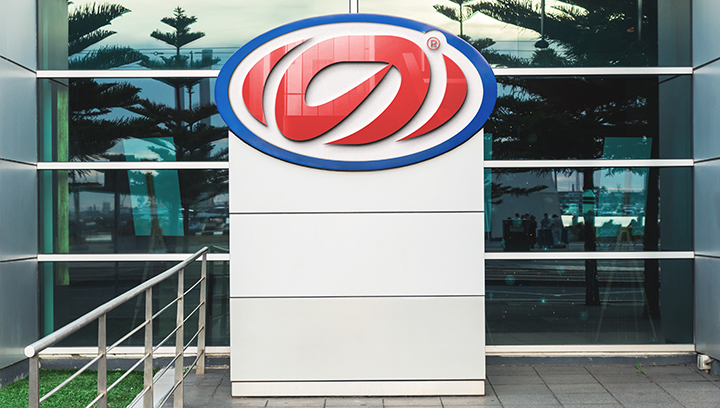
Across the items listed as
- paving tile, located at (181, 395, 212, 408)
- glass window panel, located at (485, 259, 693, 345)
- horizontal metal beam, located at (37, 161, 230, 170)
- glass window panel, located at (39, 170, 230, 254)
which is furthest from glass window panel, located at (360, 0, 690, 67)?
paving tile, located at (181, 395, 212, 408)

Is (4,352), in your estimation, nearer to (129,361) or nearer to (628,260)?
(129,361)

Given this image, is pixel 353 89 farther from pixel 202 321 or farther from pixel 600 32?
pixel 600 32

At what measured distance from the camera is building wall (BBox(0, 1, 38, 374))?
477 cm

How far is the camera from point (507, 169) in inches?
209

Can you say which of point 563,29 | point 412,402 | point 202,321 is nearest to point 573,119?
point 563,29

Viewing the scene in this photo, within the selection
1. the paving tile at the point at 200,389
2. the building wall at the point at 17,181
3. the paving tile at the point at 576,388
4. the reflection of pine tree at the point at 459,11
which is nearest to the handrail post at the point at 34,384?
the paving tile at the point at 200,389

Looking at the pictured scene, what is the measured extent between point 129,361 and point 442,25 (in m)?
4.84

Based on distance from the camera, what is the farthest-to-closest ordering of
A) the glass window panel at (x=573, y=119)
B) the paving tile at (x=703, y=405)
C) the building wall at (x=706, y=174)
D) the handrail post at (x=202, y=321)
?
the glass window panel at (x=573, y=119) → the building wall at (x=706, y=174) → the handrail post at (x=202, y=321) → the paving tile at (x=703, y=405)

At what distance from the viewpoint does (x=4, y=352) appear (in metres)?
4.71

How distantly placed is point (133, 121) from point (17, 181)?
4.01 ft

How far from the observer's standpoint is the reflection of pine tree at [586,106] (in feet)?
17.4

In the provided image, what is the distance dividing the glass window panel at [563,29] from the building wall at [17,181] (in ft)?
11.2

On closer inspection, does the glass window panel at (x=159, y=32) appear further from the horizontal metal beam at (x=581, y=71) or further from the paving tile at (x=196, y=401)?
the paving tile at (x=196, y=401)

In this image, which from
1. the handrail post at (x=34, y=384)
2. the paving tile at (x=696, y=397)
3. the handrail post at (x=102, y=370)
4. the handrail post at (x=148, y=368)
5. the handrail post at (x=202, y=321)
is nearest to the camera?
the handrail post at (x=34, y=384)
